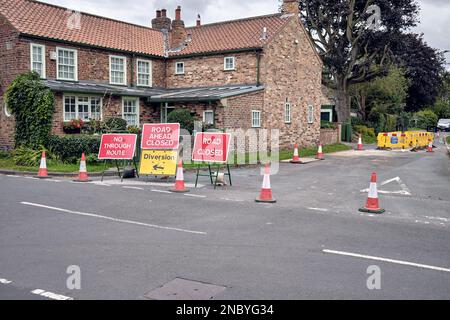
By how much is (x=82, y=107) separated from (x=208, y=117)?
6.49m

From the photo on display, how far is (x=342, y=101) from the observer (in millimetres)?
40000

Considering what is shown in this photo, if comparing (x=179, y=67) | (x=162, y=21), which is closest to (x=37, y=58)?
(x=179, y=67)

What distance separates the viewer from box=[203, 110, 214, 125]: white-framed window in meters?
23.5

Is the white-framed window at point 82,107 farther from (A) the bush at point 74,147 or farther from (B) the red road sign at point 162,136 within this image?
(B) the red road sign at point 162,136

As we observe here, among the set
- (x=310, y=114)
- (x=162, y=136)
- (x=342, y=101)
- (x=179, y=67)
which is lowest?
(x=162, y=136)

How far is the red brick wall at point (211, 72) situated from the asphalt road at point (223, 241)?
14045 mm

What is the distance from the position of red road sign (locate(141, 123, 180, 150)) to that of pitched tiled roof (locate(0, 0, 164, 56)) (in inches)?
442

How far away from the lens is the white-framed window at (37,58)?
21.9 m

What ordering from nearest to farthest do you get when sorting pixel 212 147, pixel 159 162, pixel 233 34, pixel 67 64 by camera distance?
pixel 212 147, pixel 159 162, pixel 67 64, pixel 233 34

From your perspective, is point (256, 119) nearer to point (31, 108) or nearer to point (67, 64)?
point (67, 64)

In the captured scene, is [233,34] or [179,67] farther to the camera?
[179,67]

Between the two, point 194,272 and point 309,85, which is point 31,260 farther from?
point 309,85

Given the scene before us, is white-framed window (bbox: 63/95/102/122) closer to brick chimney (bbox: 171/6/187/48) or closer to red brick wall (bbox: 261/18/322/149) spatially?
brick chimney (bbox: 171/6/187/48)

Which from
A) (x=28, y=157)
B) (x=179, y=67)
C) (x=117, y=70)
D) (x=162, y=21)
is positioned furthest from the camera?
(x=162, y=21)
